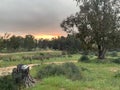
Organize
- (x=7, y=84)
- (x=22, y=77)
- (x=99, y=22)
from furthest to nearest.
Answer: (x=99, y=22)
(x=22, y=77)
(x=7, y=84)

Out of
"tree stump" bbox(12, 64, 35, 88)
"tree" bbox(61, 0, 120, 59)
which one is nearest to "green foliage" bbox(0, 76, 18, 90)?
"tree stump" bbox(12, 64, 35, 88)

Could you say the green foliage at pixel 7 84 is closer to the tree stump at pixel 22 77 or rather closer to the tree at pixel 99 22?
the tree stump at pixel 22 77

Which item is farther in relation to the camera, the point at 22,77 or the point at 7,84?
the point at 22,77

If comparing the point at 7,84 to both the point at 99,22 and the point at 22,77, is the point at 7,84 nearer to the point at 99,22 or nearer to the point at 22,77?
the point at 22,77

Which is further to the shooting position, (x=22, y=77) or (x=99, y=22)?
(x=99, y=22)

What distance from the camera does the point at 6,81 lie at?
57.6 ft

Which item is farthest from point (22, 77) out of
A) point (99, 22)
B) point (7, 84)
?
point (99, 22)

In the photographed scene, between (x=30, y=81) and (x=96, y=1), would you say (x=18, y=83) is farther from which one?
(x=96, y=1)

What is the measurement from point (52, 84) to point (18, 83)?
6.51ft

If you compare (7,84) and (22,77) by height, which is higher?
(22,77)

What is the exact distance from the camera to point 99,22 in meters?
53.9

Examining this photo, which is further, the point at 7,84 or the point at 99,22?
the point at 99,22

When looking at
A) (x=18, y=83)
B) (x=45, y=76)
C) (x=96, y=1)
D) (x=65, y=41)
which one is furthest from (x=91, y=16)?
(x=65, y=41)

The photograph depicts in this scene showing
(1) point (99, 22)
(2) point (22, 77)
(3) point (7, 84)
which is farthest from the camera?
(1) point (99, 22)
